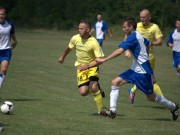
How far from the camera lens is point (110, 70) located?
2139cm

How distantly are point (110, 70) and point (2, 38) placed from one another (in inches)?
345

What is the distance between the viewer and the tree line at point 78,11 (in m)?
50.7

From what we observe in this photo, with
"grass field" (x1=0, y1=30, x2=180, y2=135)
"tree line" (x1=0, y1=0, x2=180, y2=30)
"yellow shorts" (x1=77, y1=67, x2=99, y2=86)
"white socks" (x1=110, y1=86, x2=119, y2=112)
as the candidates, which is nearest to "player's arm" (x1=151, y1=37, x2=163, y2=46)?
"grass field" (x1=0, y1=30, x2=180, y2=135)

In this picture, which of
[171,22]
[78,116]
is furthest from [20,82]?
[171,22]

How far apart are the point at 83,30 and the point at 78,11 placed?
46082 mm

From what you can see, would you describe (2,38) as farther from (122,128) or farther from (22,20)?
(22,20)

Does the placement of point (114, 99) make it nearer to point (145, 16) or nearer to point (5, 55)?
point (145, 16)

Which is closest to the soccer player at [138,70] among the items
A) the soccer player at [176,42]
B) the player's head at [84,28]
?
the player's head at [84,28]

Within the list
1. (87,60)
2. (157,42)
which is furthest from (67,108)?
(157,42)

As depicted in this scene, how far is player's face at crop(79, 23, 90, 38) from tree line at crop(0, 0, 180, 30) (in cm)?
3926

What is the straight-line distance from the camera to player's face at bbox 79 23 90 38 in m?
11.2

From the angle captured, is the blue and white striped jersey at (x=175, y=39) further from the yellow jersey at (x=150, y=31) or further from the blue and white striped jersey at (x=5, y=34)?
the blue and white striped jersey at (x=5, y=34)

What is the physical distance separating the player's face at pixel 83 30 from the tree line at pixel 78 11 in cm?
3926

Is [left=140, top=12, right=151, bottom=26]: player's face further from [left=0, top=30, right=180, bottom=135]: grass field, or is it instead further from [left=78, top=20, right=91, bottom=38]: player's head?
[left=0, top=30, right=180, bottom=135]: grass field
